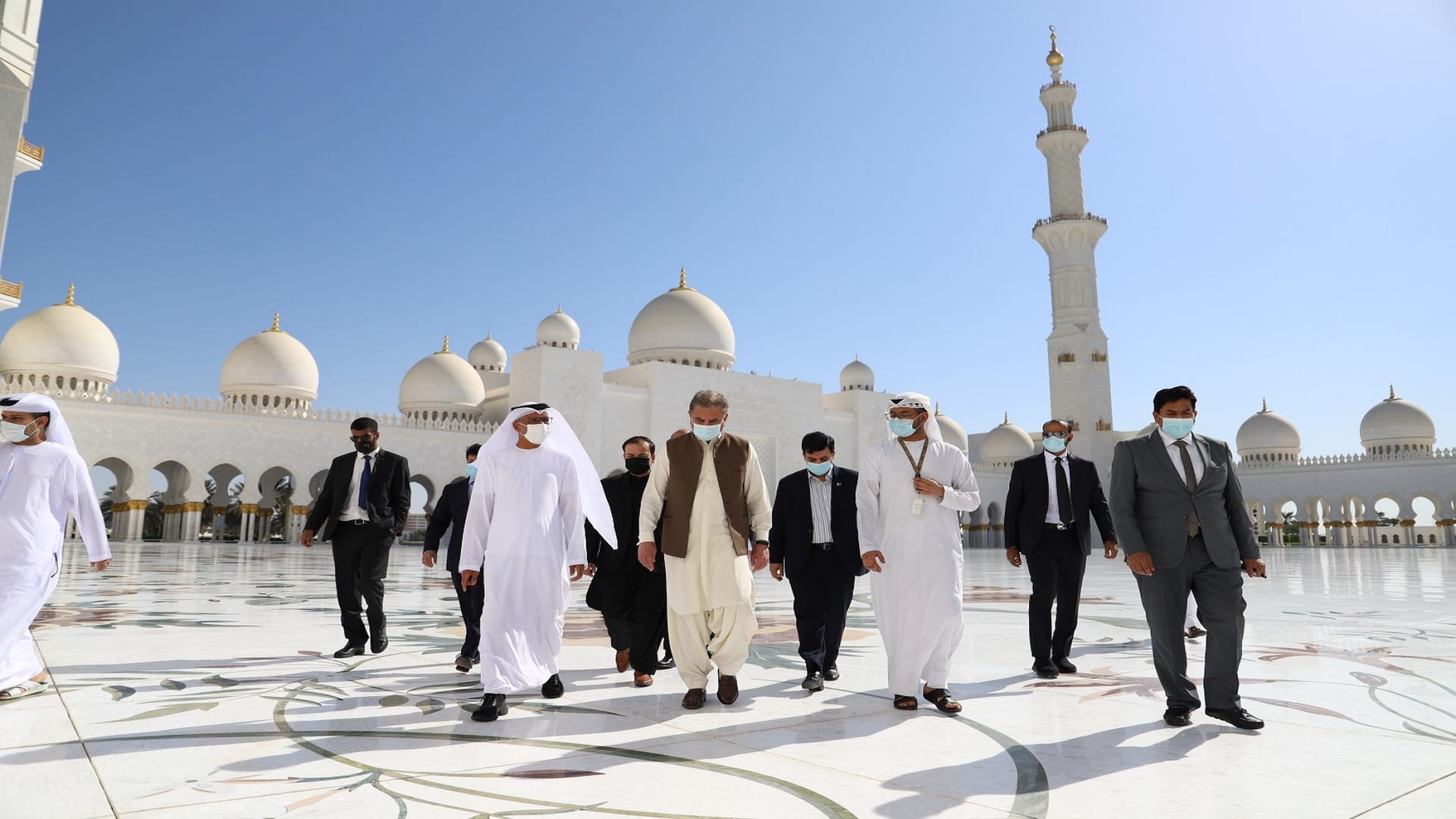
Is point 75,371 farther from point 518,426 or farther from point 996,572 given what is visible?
point 518,426

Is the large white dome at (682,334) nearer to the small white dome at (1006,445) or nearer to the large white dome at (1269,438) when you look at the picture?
the small white dome at (1006,445)

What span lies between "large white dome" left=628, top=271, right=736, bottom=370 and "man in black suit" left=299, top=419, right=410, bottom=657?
19462mm

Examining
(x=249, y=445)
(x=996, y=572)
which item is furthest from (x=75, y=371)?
(x=996, y=572)

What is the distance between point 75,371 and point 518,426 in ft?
69.9

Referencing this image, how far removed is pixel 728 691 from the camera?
2.82m

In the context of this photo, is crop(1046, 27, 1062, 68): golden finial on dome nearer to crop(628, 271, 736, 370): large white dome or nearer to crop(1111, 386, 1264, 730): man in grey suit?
A: crop(628, 271, 736, 370): large white dome

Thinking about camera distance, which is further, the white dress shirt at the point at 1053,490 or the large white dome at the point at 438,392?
the large white dome at the point at 438,392

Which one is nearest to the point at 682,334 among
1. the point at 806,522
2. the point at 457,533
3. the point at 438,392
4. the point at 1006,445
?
the point at 438,392

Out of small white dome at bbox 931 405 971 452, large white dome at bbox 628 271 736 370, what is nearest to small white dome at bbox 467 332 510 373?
large white dome at bbox 628 271 736 370

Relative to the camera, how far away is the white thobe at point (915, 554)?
2.83 metres

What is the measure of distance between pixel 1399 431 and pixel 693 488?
34.1 metres

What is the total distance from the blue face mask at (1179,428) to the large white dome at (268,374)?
69.7ft

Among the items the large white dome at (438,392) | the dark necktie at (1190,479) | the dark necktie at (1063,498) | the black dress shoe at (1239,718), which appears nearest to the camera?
the black dress shoe at (1239,718)

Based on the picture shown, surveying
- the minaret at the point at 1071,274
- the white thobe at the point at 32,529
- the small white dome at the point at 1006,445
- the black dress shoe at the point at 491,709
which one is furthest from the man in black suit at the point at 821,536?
the small white dome at the point at 1006,445
